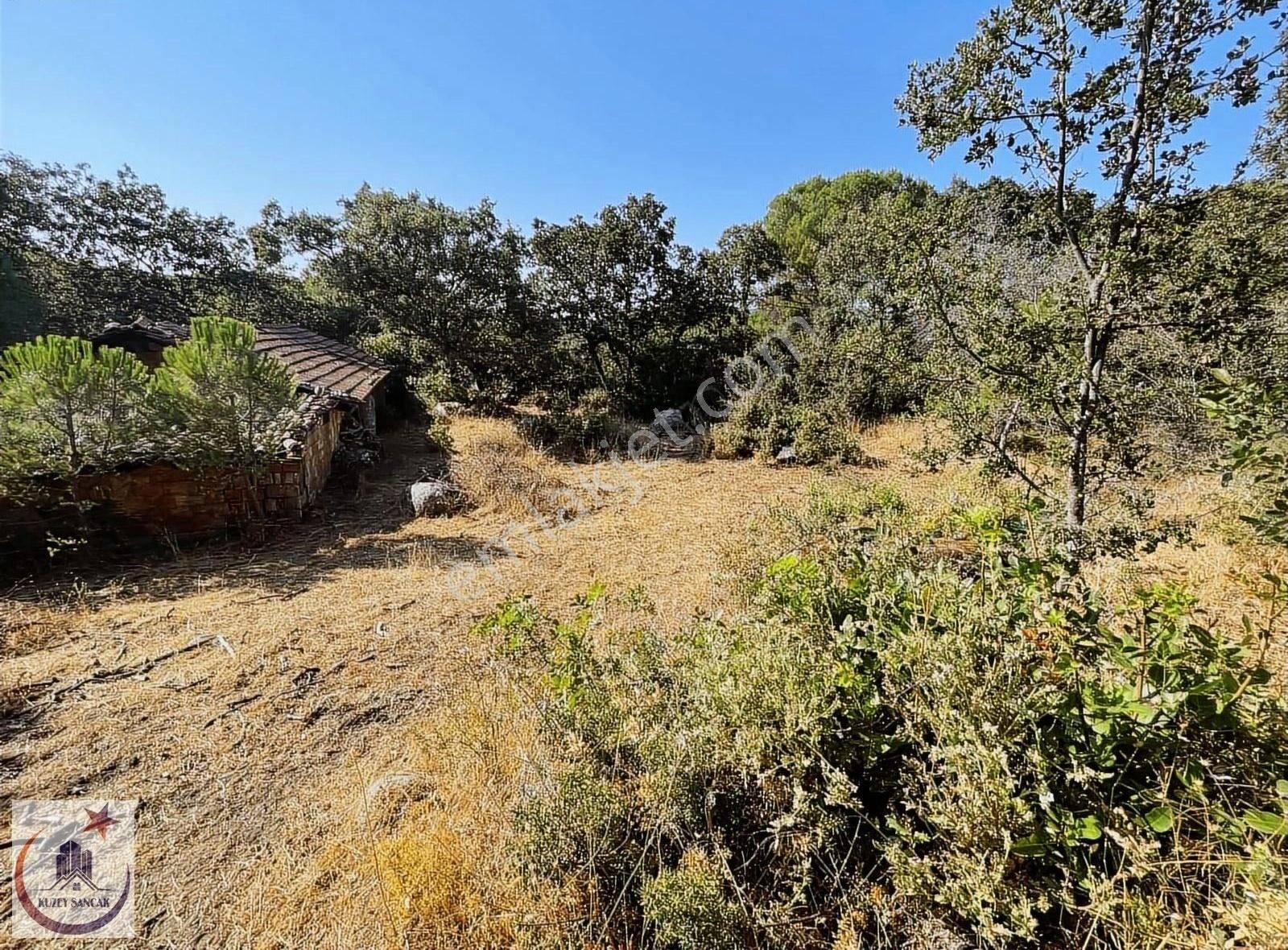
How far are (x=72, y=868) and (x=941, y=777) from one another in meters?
3.39

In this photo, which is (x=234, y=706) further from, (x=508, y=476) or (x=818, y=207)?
(x=818, y=207)

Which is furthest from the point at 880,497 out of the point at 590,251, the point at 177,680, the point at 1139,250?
the point at 590,251

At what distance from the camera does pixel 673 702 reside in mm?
1936

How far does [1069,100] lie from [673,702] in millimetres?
3939

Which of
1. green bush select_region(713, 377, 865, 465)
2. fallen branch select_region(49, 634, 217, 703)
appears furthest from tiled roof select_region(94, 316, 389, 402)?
green bush select_region(713, 377, 865, 465)

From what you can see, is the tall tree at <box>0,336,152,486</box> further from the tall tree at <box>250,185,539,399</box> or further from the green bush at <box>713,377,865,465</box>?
the green bush at <box>713,377,865,465</box>

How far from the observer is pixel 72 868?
6.40 ft

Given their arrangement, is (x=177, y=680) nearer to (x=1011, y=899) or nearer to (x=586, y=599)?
(x=586, y=599)

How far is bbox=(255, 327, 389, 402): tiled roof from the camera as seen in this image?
892 centimetres

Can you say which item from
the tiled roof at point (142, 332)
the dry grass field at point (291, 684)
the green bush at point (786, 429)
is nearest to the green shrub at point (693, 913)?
the dry grass field at point (291, 684)

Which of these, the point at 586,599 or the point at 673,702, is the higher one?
the point at 586,599

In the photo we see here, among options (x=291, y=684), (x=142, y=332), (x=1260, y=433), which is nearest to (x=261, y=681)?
(x=291, y=684)

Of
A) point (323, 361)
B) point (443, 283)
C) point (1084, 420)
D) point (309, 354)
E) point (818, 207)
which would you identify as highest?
point (818, 207)

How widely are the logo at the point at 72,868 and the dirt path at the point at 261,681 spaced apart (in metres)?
0.07
